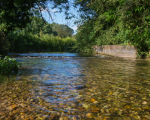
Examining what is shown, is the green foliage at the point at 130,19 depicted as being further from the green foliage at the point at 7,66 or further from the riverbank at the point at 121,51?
the green foliage at the point at 7,66

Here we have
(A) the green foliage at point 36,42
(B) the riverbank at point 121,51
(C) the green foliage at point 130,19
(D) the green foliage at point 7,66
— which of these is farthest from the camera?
(A) the green foliage at point 36,42

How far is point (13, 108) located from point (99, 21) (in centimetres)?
1234

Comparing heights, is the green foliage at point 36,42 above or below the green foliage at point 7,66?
above

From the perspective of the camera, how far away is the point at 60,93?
2.56 metres

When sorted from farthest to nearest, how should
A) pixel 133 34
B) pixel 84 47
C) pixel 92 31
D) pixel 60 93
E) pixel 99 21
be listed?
pixel 84 47 < pixel 92 31 < pixel 99 21 < pixel 133 34 < pixel 60 93

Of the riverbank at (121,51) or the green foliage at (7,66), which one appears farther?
the riverbank at (121,51)

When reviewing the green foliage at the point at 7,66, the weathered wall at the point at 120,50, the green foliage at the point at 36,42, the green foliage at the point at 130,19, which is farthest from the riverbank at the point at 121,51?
the green foliage at the point at 7,66

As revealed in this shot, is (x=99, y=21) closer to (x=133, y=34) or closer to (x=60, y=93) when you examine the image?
Answer: (x=133, y=34)

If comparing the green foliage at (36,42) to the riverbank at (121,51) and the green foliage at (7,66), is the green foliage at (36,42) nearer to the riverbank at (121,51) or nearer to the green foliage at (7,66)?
the riverbank at (121,51)

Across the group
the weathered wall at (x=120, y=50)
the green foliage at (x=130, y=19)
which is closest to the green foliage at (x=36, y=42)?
the weathered wall at (x=120, y=50)

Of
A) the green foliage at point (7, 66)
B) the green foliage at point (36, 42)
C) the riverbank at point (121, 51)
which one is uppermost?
the green foliage at point (36, 42)

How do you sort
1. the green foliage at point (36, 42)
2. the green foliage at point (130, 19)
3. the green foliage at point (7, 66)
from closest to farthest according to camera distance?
the green foliage at point (7, 66)
the green foliage at point (130, 19)
the green foliage at point (36, 42)

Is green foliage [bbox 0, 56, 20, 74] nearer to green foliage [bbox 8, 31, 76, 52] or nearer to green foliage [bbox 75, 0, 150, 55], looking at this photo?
green foliage [bbox 75, 0, 150, 55]

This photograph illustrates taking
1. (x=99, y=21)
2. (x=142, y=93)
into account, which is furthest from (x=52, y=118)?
(x=99, y=21)
